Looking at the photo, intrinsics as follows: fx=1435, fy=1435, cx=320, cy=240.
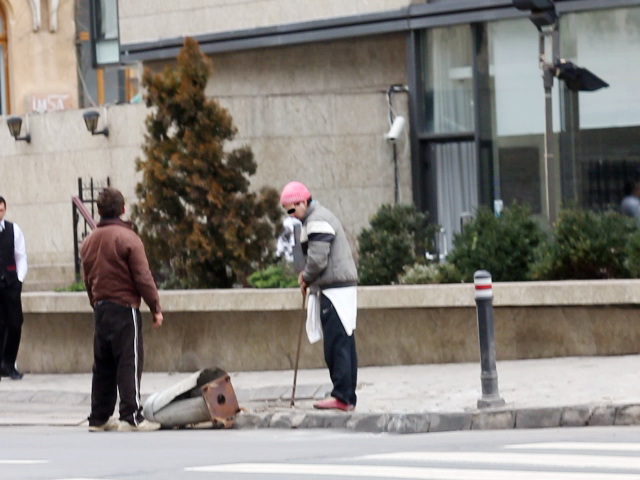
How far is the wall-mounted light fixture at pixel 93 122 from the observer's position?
20.9 m

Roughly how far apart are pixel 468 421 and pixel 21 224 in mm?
13837

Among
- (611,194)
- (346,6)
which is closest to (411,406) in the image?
(611,194)

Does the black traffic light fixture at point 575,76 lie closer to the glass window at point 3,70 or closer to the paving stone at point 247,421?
the paving stone at point 247,421

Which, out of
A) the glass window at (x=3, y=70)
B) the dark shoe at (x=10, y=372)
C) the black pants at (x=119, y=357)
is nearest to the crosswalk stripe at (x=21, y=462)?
the black pants at (x=119, y=357)

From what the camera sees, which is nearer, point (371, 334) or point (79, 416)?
point (79, 416)

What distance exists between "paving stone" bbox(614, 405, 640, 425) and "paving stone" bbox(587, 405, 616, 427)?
0.03 meters

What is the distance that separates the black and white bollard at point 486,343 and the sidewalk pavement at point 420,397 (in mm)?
116

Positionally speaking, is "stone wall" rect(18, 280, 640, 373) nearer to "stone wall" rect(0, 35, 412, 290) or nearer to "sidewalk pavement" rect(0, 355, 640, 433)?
"sidewalk pavement" rect(0, 355, 640, 433)

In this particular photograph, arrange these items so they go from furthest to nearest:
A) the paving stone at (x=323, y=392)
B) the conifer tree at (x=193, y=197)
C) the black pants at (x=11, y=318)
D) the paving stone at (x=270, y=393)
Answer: the conifer tree at (x=193, y=197) < the black pants at (x=11, y=318) < the paving stone at (x=270, y=393) < the paving stone at (x=323, y=392)

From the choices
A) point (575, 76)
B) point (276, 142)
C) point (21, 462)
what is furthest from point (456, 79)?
point (21, 462)

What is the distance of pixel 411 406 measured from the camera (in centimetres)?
1036

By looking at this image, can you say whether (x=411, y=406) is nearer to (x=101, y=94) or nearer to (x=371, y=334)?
(x=371, y=334)

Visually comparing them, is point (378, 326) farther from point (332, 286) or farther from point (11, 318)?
point (11, 318)

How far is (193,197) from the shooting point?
16062 mm
